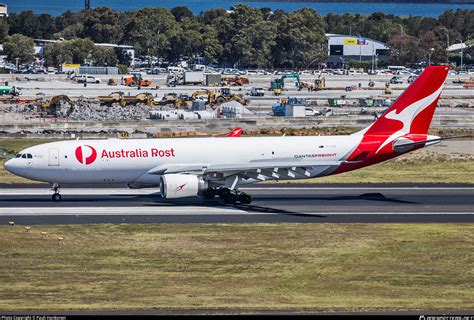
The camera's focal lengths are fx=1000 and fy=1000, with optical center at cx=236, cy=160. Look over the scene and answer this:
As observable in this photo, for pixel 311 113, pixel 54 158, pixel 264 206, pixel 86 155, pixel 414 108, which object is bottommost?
pixel 264 206

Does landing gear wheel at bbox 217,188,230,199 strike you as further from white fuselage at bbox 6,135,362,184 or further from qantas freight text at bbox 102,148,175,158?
qantas freight text at bbox 102,148,175,158

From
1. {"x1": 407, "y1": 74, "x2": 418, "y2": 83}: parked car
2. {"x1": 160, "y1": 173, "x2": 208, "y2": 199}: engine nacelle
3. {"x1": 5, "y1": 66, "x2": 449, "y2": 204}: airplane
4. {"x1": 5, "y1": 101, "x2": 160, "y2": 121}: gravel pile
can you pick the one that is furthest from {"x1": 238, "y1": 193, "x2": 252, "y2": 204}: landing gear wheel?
{"x1": 407, "y1": 74, "x2": 418, "y2": 83}: parked car

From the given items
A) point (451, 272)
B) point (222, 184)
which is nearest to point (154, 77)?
point (222, 184)

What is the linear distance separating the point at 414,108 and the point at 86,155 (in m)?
19.7

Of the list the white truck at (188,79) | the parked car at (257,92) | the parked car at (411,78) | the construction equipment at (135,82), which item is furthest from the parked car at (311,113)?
the parked car at (411,78)

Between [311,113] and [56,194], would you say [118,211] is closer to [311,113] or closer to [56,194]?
[56,194]

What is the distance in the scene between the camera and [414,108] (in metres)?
60.1

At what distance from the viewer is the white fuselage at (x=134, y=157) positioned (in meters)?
56.2

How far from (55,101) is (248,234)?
246ft

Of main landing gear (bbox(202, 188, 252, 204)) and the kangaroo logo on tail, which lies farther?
the kangaroo logo on tail

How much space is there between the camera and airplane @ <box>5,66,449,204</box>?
56125 mm

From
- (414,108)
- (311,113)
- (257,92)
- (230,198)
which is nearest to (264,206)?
(230,198)

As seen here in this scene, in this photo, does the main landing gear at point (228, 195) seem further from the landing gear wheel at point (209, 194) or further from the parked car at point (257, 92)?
the parked car at point (257, 92)

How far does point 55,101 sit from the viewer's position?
388 ft
